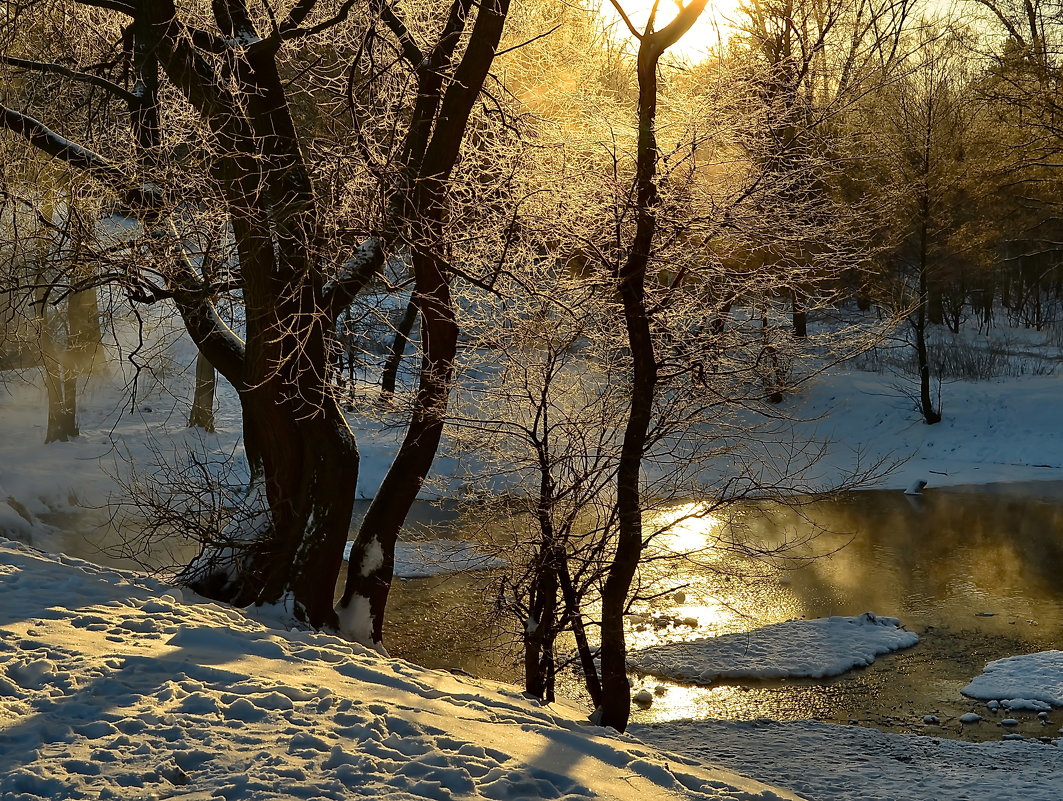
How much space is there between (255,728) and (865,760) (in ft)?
17.9

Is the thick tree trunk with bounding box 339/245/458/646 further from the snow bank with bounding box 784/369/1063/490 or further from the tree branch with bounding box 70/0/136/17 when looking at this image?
the snow bank with bounding box 784/369/1063/490

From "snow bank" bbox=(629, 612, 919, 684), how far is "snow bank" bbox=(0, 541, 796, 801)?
5184 millimetres

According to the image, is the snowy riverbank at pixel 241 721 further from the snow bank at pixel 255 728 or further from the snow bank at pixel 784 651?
the snow bank at pixel 784 651

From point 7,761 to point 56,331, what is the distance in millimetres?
18492

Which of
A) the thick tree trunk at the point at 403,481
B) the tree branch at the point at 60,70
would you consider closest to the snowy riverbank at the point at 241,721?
the thick tree trunk at the point at 403,481

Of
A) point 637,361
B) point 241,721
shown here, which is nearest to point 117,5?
point 637,361

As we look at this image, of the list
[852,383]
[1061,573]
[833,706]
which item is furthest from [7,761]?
[852,383]

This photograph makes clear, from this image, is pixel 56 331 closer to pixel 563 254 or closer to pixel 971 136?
pixel 563 254

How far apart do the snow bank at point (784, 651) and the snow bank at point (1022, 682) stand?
108 centimetres

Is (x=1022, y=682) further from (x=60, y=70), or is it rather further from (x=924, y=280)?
(x=924, y=280)

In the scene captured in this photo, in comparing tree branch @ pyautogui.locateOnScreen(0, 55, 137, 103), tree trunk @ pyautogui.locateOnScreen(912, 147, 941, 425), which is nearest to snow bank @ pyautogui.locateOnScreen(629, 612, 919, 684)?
tree branch @ pyautogui.locateOnScreen(0, 55, 137, 103)

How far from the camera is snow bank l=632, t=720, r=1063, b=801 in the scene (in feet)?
22.5

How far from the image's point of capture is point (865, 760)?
24.8ft

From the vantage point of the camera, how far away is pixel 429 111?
792 centimetres
